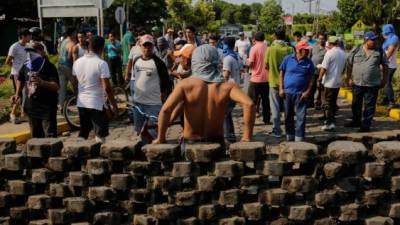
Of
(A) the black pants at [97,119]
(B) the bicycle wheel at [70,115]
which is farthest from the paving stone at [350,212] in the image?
(B) the bicycle wheel at [70,115]

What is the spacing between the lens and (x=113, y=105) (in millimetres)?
6785

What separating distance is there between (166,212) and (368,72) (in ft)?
19.2

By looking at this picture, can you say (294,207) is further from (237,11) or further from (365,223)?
(237,11)

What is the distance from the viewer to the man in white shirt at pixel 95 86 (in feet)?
22.2

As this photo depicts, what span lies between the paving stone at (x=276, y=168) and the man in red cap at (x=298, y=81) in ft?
13.1

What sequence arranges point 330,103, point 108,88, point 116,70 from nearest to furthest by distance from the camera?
point 108,88 < point 330,103 < point 116,70

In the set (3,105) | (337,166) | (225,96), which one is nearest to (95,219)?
(225,96)

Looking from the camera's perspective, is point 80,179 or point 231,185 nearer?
point 231,185

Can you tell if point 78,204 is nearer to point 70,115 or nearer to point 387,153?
point 387,153

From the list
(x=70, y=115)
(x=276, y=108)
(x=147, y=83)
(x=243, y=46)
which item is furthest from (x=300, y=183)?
(x=243, y=46)

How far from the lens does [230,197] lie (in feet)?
14.6

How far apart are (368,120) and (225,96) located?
5262 millimetres

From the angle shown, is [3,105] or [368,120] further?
[3,105]

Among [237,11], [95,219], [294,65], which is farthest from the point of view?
[237,11]
